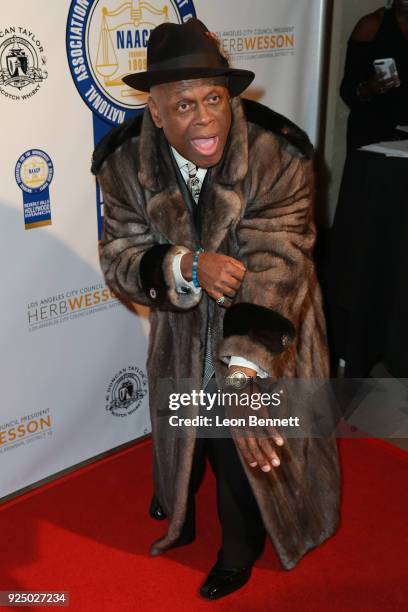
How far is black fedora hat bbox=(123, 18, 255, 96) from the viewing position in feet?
6.44

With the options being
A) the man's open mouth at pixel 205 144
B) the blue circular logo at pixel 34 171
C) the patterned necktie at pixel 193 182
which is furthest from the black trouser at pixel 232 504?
the blue circular logo at pixel 34 171

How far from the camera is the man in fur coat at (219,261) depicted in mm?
2021

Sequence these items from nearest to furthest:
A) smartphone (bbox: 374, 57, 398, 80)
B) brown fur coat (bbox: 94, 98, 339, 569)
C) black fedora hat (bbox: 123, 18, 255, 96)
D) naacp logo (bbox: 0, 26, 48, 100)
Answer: black fedora hat (bbox: 123, 18, 255, 96), brown fur coat (bbox: 94, 98, 339, 569), naacp logo (bbox: 0, 26, 48, 100), smartphone (bbox: 374, 57, 398, 80)

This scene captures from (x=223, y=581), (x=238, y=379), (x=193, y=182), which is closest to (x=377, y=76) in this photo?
(x=193, y=182)

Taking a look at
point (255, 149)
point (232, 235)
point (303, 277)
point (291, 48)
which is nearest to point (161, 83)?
point (255, 149)

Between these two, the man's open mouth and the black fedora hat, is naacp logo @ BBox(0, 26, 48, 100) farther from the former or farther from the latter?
the man's open mouth

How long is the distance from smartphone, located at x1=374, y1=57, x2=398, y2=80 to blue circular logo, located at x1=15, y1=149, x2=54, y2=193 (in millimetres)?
2074

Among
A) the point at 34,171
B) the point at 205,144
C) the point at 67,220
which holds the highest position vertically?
the point at 205,144

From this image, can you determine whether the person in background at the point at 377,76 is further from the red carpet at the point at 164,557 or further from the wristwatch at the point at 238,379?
the wristwatch at the point at 238,379

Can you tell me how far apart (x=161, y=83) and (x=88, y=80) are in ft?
3.05

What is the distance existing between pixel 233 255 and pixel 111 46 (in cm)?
113

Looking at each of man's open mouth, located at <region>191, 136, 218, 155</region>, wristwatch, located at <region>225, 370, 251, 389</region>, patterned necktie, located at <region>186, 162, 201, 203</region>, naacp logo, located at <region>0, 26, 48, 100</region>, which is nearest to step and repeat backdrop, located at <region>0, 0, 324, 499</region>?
naacp logo, located at <region>0, 26, 48, 100</region>

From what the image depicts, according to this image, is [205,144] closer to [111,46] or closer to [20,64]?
[20,64]

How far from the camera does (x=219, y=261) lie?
1.99 meters
